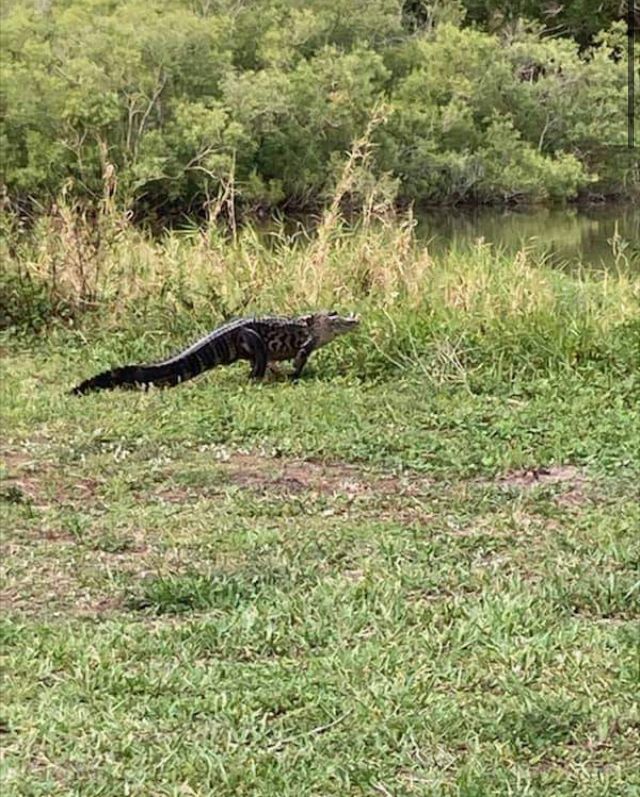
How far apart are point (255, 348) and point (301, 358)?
0.25 meters

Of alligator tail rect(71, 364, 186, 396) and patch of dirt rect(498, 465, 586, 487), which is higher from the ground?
patch of dirt rect(498, 465, 586, 487)

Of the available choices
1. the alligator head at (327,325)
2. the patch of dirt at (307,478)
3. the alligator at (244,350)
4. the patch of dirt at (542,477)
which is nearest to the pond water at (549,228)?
the alligator head at (327,325)

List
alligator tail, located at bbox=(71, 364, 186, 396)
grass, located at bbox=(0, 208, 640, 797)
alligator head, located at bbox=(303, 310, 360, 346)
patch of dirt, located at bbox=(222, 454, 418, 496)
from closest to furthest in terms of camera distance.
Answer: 1. grass, located at bbox=(0, 208, 640, 797)
2. patch of dirt, located at bbox=(222, 454, 418, 496)
3. alligator tail, located at bbox=(71, 364, 186, 396)
4. alligator head, located at bbox=(303, 310, 360, 346)

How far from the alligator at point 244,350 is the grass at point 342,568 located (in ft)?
0.41

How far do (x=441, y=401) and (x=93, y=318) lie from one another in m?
2.77

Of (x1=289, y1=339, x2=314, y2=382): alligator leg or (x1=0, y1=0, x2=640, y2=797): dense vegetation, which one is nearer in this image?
(x1=0, y1=0, x2=640, y2=797): dense vegetation

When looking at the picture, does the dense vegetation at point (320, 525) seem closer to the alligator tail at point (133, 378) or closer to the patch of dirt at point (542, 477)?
the patch of dirt at point (542, 477)

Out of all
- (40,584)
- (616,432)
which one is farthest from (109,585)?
(616,432)

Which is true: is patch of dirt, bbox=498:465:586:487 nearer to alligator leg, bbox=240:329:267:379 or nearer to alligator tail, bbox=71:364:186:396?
alligator leg, bbox=240:329:267:379

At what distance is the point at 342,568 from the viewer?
320cm

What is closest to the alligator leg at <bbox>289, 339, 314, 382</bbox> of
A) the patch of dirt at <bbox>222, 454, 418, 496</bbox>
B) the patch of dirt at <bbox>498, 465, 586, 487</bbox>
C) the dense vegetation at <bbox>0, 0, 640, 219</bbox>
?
the patch of dirt at <bbox>222, 454, 418, 496</bbox>

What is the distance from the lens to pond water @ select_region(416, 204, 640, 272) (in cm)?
1648

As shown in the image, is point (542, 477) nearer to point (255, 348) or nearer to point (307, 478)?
point (307, 478)

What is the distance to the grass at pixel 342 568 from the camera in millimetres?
2213
